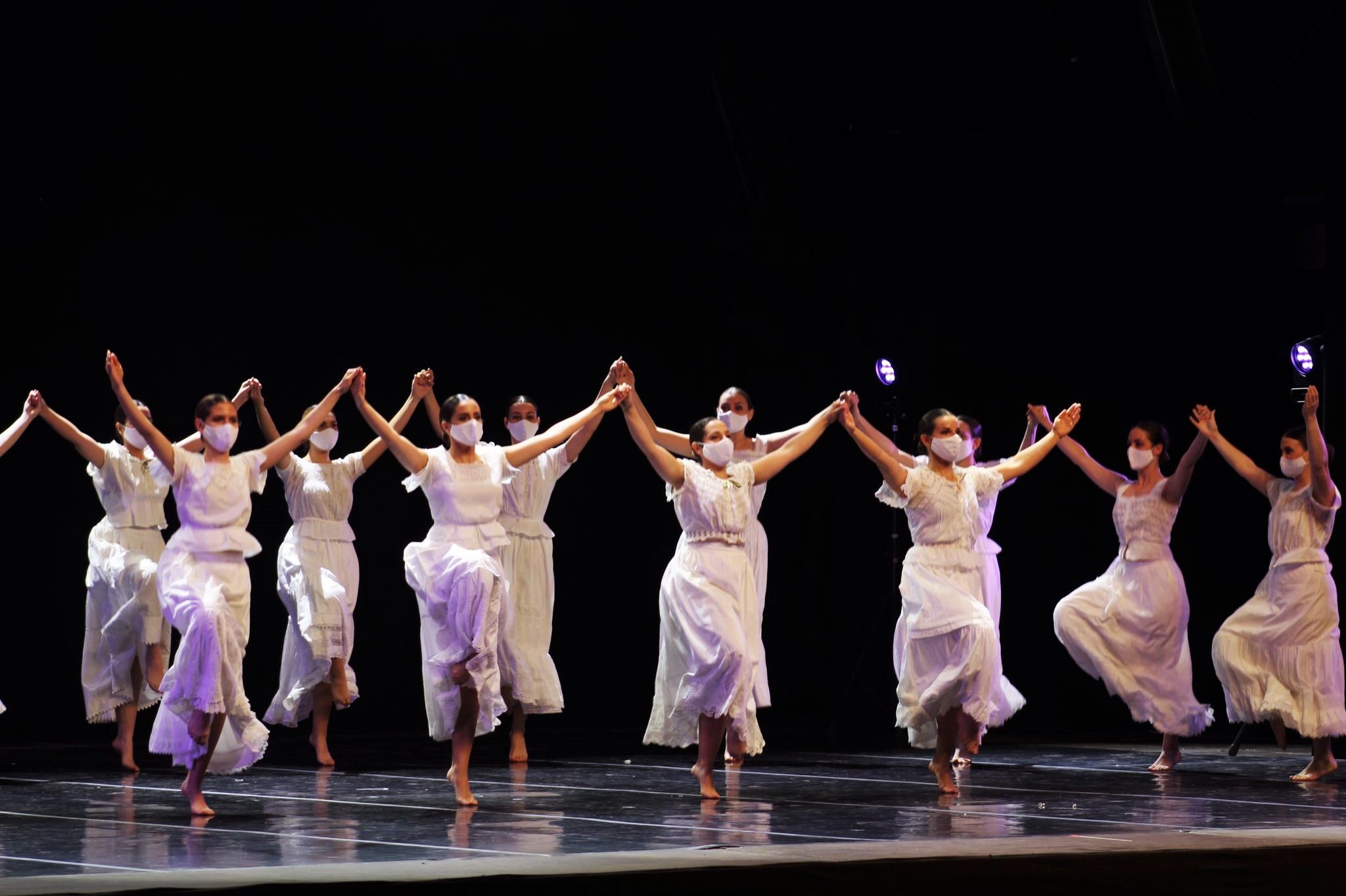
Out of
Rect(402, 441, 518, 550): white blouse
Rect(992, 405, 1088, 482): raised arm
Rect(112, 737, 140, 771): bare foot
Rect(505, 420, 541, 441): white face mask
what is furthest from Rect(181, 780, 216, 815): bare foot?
Rect(992, 405, 1088, 482): raised arm

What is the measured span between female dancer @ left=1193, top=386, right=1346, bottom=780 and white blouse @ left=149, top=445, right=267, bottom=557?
421 cm

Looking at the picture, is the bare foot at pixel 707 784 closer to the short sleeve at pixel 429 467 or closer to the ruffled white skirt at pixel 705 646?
the ruffled white skirt at pixel 705 646

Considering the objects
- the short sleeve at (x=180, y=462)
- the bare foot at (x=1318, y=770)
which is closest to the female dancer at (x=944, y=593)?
the bare foot at (x=1318, y=770)

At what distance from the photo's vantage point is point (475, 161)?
9.36 m

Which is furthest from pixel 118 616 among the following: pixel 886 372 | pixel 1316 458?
pixel 1316 458

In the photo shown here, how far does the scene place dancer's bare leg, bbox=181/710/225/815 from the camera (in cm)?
601

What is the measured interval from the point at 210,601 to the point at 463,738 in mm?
1082

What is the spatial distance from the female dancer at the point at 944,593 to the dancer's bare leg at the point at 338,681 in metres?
2.57

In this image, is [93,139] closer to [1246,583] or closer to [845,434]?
[845,434]

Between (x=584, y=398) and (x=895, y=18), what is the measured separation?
2.70 metres

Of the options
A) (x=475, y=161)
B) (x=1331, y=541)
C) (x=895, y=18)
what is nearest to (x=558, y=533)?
(x=475, y=161)

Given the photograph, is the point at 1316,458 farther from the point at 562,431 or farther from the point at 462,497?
the point at 462,497

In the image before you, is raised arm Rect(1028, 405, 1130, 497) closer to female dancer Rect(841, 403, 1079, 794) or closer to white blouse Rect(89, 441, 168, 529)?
female dancer Rect(841, 403, 1079, 794)

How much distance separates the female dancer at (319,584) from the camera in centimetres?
780
